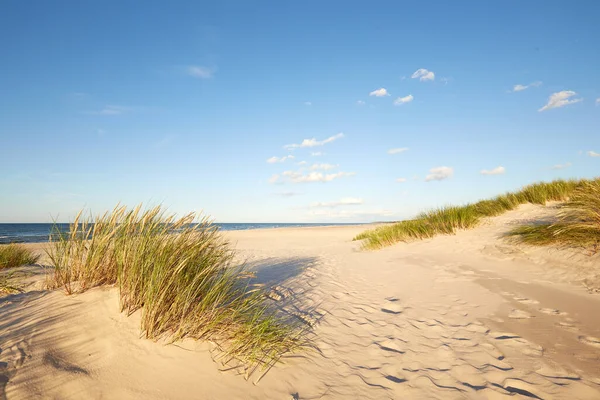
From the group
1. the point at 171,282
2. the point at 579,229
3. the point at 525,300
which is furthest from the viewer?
the point at 579,229

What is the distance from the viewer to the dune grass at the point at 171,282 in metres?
2.95

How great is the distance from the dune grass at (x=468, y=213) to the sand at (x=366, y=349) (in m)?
5.00

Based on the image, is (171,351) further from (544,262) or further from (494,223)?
(494,223)

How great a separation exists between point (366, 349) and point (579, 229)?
5298mm

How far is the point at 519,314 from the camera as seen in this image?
4195mm

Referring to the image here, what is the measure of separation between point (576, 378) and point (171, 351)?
11.9ft

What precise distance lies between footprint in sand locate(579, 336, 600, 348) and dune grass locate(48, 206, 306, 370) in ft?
10.1

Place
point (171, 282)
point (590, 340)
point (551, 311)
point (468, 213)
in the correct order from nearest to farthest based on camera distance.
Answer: point (171, 282), point (590, 340), point (551, 311), point (468, 213)

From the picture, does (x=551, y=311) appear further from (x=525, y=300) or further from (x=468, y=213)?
(x=468, y=213)

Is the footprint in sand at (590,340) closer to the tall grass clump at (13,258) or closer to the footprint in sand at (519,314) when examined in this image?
Result: the footprint in sand at (519,314)

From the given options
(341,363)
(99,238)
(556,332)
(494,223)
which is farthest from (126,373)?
(494,223)

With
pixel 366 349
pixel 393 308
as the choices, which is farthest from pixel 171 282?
pixel 393 308

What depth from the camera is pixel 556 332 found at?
141 inches

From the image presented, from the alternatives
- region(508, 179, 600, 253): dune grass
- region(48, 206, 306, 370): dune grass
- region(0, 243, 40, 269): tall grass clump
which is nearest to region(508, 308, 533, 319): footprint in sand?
region(508, 179, 600, 253): dune grass
